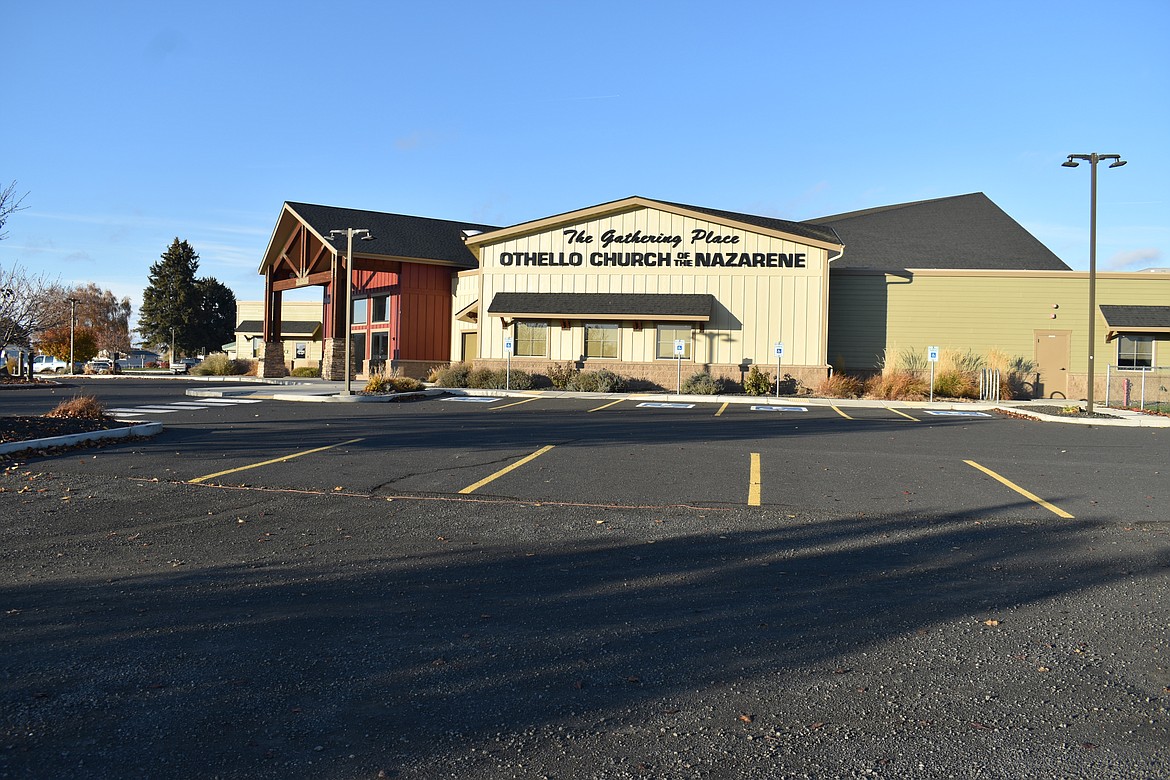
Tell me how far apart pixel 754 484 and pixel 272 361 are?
1472 inches

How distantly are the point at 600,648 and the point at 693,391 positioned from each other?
26.8 metres

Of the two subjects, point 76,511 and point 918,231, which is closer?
point 76,511

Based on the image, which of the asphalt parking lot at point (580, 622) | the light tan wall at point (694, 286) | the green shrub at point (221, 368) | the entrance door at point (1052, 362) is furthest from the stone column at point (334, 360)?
the asphalt parking lot at point (580, 622)

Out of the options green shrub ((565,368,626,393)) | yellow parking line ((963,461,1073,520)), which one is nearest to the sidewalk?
green shrub ((565,368,626,393))

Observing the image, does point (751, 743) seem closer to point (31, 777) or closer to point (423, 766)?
point (423, 766)

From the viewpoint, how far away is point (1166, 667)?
171 inches

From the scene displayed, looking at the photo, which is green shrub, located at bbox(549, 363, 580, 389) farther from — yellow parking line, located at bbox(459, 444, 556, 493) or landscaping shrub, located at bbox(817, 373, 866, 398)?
yellow parking line, located at bbox(459, 444, 556, 493)

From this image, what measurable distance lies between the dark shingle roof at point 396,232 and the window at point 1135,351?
1031 inches

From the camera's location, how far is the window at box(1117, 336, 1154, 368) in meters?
31.5

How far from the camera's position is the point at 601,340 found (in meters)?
33.5

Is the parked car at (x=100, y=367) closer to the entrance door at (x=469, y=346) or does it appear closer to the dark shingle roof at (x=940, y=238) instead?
the entrance door at (x=469, y=346)

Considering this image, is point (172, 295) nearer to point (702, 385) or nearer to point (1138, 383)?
point (702, 385)

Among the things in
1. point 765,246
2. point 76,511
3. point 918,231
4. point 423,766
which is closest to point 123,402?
point 76,511

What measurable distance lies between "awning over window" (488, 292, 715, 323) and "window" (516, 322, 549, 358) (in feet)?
3.36
